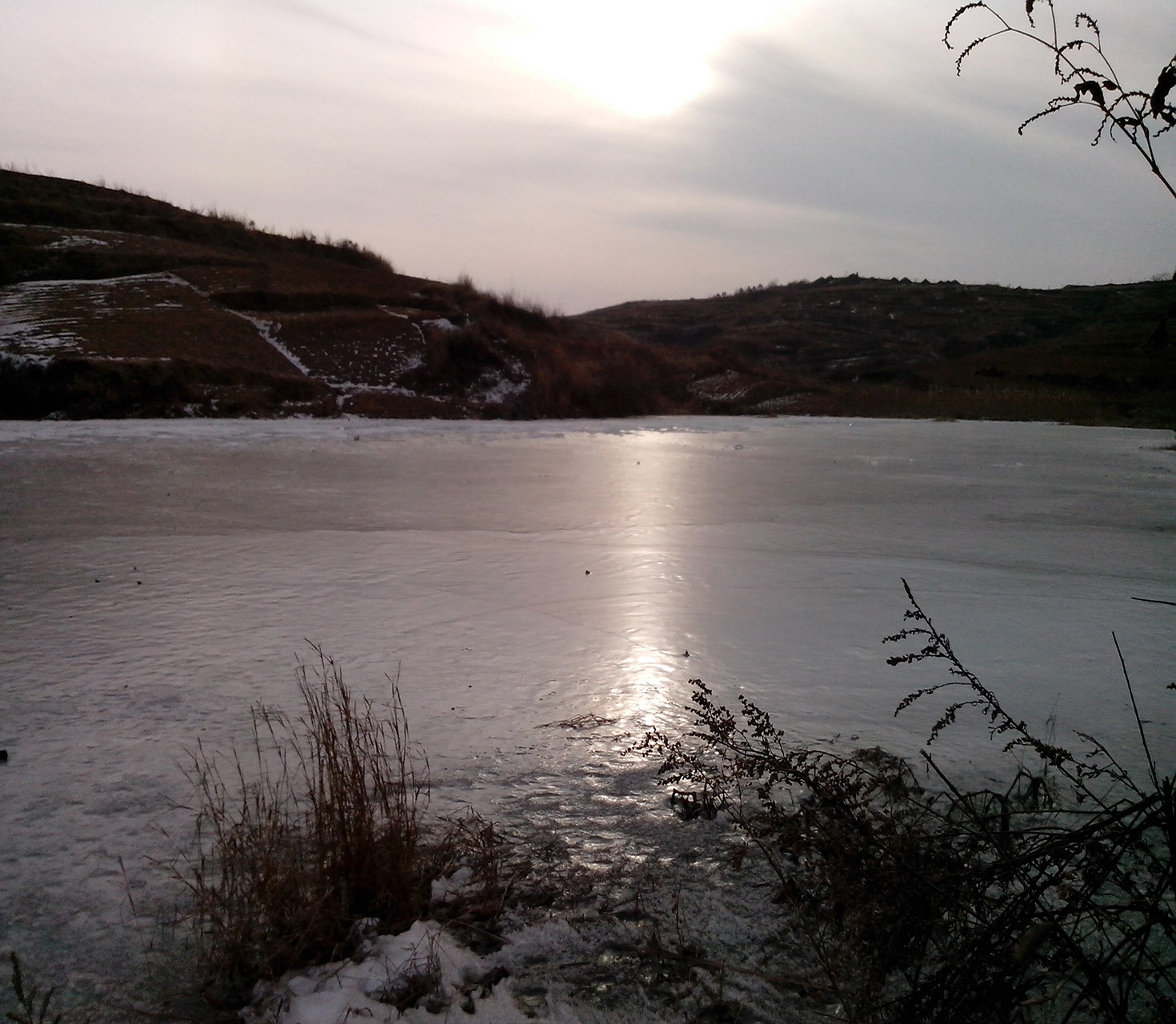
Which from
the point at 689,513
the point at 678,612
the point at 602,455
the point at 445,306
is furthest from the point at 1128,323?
the point at 678,612

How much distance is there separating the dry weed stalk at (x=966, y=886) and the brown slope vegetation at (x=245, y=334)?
13433 millimetres

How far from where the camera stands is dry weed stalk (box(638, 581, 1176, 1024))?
1687mm

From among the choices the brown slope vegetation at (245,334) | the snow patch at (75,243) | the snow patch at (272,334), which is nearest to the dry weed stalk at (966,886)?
the brown slope vegetation at (245,334)

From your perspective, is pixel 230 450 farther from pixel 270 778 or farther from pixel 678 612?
pixel 270 778

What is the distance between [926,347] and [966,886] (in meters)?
40.3

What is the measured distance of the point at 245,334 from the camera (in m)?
17.5

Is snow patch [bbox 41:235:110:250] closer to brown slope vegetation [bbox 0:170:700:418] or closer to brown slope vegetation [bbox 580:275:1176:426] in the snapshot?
brown slope vegetation [bbox 0:170:700:418]

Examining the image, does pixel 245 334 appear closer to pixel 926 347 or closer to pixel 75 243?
pixel 75 243

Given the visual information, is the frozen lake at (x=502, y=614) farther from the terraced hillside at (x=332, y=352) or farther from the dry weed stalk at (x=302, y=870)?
the terraced hillside at (x=332, y=352)

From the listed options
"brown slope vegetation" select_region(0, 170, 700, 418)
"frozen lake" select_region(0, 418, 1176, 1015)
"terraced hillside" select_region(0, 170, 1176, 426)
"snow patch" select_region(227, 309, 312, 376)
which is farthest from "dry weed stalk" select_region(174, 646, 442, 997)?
"snow patch" select_region(227, 309, 312, 376)

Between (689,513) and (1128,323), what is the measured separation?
31250 mm

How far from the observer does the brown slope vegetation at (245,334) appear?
14.5 m

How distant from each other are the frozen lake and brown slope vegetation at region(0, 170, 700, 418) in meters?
5.15

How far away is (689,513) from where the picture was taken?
25.8ft
